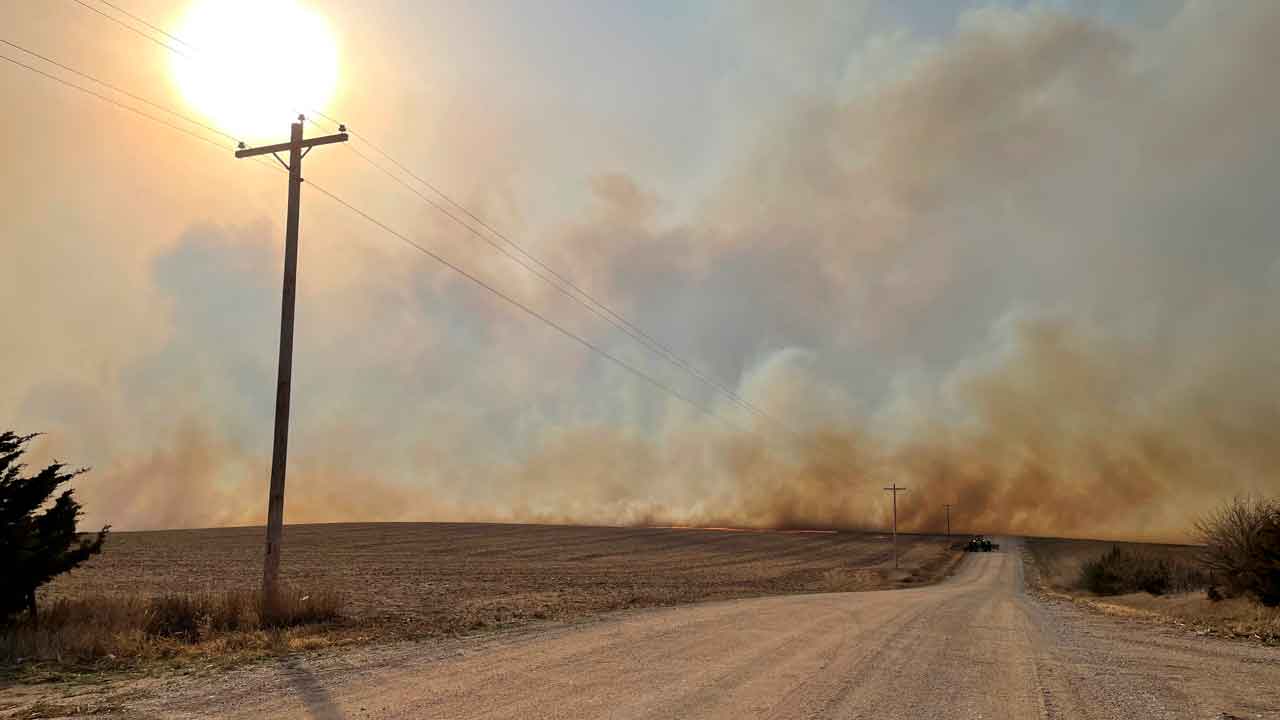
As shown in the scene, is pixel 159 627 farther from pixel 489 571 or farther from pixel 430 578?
pixel 489 571

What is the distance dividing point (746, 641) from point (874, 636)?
307 cm

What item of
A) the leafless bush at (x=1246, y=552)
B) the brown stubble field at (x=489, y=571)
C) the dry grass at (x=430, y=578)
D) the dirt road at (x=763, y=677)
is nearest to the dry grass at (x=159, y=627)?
the dry grass at (x=430, y=578)

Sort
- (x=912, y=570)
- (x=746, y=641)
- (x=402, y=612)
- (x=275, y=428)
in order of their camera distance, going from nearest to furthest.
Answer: (x=746, y=641) < (x=275, y=428) < (x=402, y=612) < (x=912, y=570)

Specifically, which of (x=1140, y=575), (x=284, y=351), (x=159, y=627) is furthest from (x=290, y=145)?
(x=1140, y=575)

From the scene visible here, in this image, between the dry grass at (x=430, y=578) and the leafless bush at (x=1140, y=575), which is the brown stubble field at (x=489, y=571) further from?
the leafless bush at (x=1140, y=575)

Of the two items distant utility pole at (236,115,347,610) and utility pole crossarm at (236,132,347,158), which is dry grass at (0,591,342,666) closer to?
distant utility pole at (236,115,347,610)

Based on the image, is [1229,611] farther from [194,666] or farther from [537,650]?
[194,666]

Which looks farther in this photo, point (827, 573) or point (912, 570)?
point (912, 570)

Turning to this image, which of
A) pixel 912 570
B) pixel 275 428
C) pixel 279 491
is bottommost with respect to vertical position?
pixel 912 570

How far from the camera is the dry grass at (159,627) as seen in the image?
13509mm

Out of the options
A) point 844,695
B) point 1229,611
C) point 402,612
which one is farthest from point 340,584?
point 1229,611

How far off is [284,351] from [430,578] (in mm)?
21152

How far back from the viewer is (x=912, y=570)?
62.6 metres

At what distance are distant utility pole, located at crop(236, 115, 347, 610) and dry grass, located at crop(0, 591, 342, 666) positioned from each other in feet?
2.35
